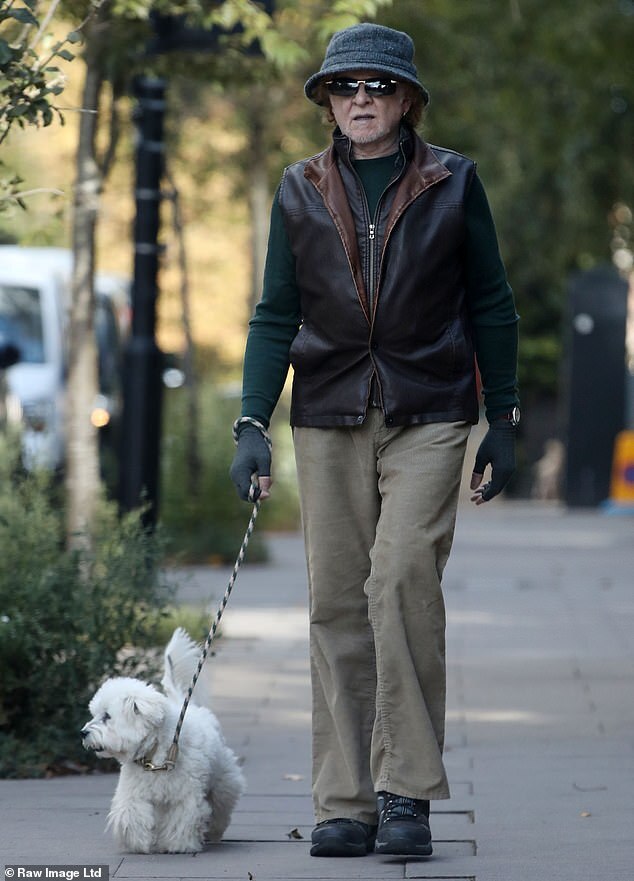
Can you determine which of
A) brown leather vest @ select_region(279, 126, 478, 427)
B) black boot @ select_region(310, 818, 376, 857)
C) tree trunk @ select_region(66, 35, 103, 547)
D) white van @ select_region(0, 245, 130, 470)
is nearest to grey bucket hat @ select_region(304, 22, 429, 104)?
brown leather vest @ select_region(279, 126, 478, 427)

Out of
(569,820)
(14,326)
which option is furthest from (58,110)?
(14,326)

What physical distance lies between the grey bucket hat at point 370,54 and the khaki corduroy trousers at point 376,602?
0.88m

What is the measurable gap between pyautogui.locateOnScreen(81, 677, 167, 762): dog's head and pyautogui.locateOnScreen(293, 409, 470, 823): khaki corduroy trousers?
1.41 feet

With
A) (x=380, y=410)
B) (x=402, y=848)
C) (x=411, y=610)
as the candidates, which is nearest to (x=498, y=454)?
(x=380, y=410)

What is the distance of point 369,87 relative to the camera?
457 centimetres

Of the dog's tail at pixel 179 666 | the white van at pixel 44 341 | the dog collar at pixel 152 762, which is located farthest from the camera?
the white van at pixel 44 341

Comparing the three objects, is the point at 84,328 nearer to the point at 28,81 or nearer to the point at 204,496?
the point at 204,496

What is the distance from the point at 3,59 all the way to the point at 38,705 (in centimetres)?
215

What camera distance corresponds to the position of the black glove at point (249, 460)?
4582 mm

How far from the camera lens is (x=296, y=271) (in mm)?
4656

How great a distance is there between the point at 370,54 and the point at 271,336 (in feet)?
2.57

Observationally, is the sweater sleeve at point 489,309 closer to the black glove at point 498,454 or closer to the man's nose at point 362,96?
the black glove at point 498,454

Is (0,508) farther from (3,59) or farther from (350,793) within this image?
(350,793)

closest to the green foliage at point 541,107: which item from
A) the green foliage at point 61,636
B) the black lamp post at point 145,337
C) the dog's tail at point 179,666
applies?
the black lamp post at point 145,337
